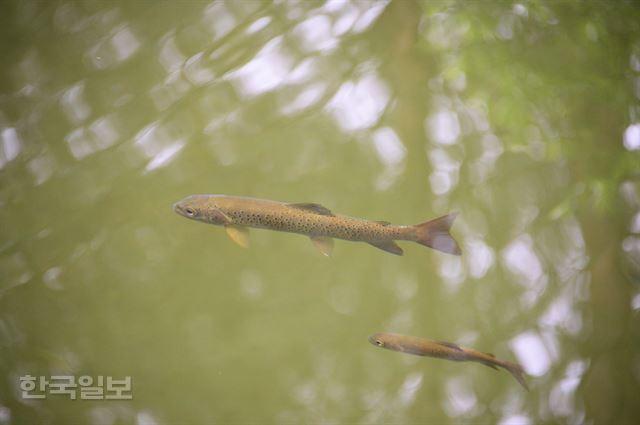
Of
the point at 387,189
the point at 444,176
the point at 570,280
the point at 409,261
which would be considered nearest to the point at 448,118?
the point at 444,176

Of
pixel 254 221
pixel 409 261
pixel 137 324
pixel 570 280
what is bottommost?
pixel 570 280

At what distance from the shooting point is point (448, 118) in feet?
14.1

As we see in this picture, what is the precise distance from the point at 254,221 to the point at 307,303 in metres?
0.96

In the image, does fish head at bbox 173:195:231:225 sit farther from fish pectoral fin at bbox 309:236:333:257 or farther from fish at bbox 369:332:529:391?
fish at bbox 369:332:529:391

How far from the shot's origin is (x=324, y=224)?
3061 mm

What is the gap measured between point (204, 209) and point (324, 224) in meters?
0.76

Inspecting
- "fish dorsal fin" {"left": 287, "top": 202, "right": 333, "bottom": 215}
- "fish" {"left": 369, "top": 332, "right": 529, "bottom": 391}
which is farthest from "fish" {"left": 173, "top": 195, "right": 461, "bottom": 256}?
"fish" {"left": 369, "top": 332, "right": 529, "bottom": 391}

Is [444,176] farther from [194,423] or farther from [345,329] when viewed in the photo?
[194,423]

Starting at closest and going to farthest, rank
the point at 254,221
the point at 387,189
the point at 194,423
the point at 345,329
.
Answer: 1. the point at 254,221
2. the point at 194,423
3. the point at 345,329
4. the point at 387,189

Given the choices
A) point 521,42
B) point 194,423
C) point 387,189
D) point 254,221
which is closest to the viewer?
point 254,221

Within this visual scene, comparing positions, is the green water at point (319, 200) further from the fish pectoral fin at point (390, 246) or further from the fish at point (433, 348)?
the fish pectoral fin at point (390, 246)

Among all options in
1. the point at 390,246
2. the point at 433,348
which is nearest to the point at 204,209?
the point at 390,246

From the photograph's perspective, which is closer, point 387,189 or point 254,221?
point 254,221

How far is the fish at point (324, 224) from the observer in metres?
3.03
